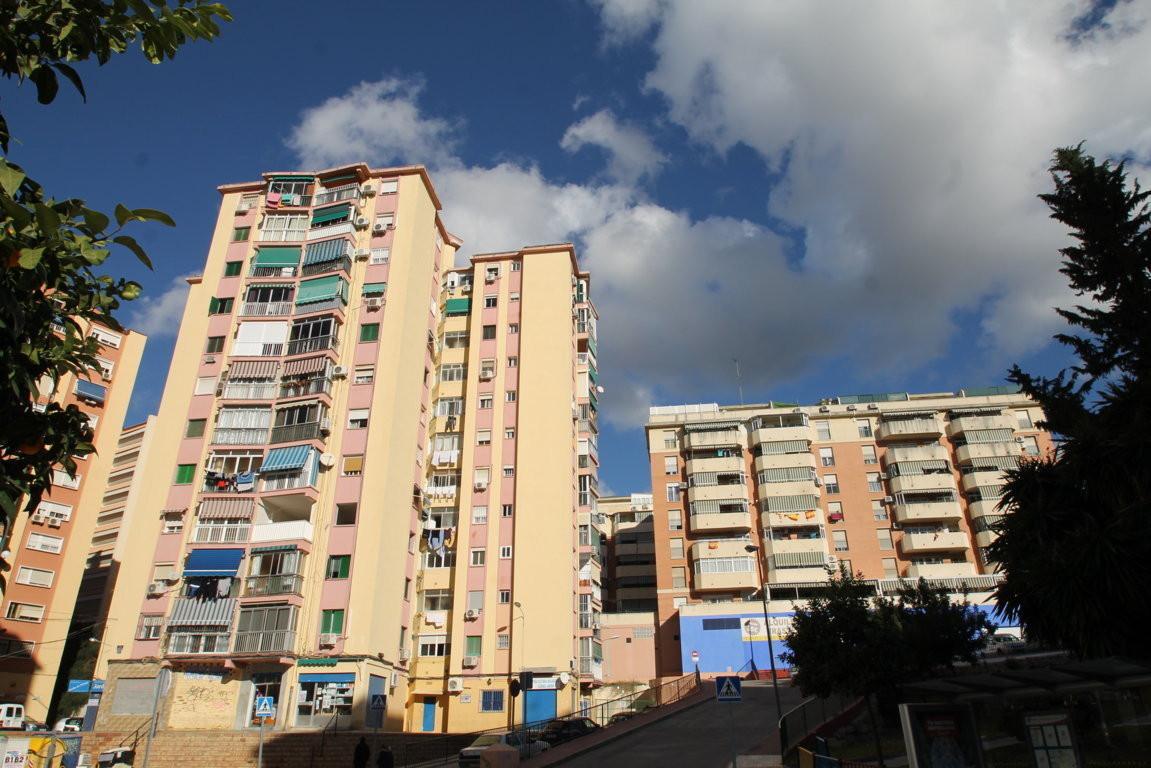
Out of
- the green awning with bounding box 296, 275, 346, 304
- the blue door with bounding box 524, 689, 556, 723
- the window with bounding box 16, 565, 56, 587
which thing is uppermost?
the green awning with bounding box 296, 275, 346, 304

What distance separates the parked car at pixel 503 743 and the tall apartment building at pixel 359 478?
607cm

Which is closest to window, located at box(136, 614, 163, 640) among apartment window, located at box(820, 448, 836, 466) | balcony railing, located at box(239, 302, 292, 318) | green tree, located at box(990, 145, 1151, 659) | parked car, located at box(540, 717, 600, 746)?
balcony railing, located at box(239, 302, 292, 318)

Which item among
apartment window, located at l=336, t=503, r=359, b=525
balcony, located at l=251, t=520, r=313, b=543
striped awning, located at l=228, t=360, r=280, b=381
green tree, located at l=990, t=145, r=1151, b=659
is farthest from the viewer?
striped awning, located at l=228, t=360, r=280, b=381

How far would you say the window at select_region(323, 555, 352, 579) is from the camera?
36.0 meters

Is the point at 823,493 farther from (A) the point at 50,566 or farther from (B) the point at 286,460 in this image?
(A) the point at 50,566

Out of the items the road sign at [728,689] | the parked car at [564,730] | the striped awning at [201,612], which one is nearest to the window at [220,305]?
the striped awning at [201,612]

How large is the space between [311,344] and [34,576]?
72.8 ft

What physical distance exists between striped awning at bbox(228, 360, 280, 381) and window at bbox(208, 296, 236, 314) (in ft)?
12.6

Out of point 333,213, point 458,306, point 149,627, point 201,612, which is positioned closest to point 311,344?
point 333,213

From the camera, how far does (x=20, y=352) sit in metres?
5.38

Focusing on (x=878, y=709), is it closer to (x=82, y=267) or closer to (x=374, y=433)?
(x=374, y=433)

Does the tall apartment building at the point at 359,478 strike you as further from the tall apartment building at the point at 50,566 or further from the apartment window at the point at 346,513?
the tall apartment building at the point at 50,566

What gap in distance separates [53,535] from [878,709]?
45.9m

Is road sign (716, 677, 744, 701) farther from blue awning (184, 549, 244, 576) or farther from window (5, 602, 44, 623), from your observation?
window (5, 602, 44, 623)
